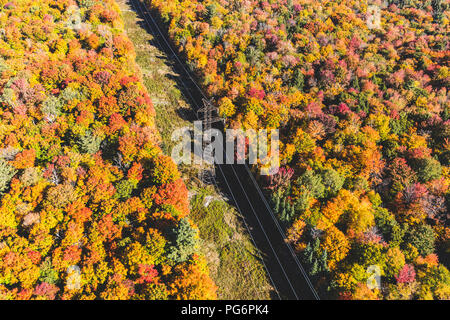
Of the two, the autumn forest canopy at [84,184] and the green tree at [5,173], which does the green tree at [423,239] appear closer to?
the autumn forest canopy at [84,184]

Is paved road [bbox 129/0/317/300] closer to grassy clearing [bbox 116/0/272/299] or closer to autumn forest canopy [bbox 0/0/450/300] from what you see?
grassy clearing [bbox 116/0/272/299]

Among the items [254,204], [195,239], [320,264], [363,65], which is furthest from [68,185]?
[363,65]

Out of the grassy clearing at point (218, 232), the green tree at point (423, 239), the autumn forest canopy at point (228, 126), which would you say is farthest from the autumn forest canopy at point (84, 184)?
the green tree at point (423, 239)

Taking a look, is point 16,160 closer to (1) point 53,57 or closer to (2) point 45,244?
(2) point 45,244

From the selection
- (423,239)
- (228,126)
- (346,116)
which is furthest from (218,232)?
(346,116)

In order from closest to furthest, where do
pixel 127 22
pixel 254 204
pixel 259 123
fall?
1. pixel 254 204
2. pixel 259 123
3. pixel 127 22

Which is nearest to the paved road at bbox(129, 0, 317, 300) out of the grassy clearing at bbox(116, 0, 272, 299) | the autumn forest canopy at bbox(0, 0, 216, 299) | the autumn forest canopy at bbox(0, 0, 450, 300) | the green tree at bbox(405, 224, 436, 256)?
the grassy clearing at bbox(116, 0, 272, 299)
